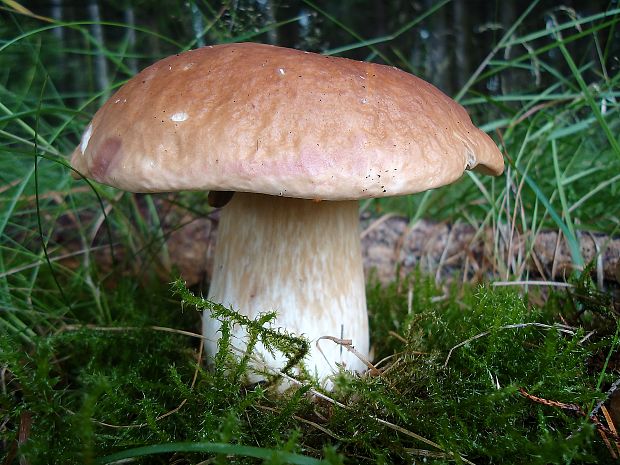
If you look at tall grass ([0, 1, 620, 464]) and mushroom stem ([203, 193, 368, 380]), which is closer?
tall grass ([0, 1, 620, 464])

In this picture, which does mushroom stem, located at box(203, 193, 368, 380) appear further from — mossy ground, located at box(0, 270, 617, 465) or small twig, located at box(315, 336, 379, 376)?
mossy ground, located at box(0, 270, 617, 465)

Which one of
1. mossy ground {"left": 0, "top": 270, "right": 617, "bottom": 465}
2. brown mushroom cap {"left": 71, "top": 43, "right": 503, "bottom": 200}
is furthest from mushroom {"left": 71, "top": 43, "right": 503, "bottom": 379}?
mossy ground {"left": 0, "top": 270, "right": 617, "bottom": 465}

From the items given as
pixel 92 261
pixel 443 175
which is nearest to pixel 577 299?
pixel 443 175

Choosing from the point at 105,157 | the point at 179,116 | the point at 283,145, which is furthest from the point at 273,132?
the point at 105,157

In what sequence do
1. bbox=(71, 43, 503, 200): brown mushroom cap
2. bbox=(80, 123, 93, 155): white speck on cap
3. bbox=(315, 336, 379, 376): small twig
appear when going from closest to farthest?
1. bbox=(71, 43, 503, 200): brown mushroom cap
2. bbox=(80, 123, 93, 155): white speck on cap
3. bbox=(315, 336, 379, 376): small twig

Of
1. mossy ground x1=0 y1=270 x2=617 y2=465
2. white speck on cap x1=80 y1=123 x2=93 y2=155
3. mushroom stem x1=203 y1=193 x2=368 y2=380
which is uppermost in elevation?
white speck on cap x1=80 y1=123 x2=93 y2=155

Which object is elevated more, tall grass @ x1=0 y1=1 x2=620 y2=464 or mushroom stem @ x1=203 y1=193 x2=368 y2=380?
mushroom stem @ x1=203 y1=193 x2=368 y2=380

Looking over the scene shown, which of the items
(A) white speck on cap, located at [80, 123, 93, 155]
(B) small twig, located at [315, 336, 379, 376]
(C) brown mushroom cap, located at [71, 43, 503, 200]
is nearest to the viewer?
(C) brown mushroom cap, located at [71, 43, 503, 200]
